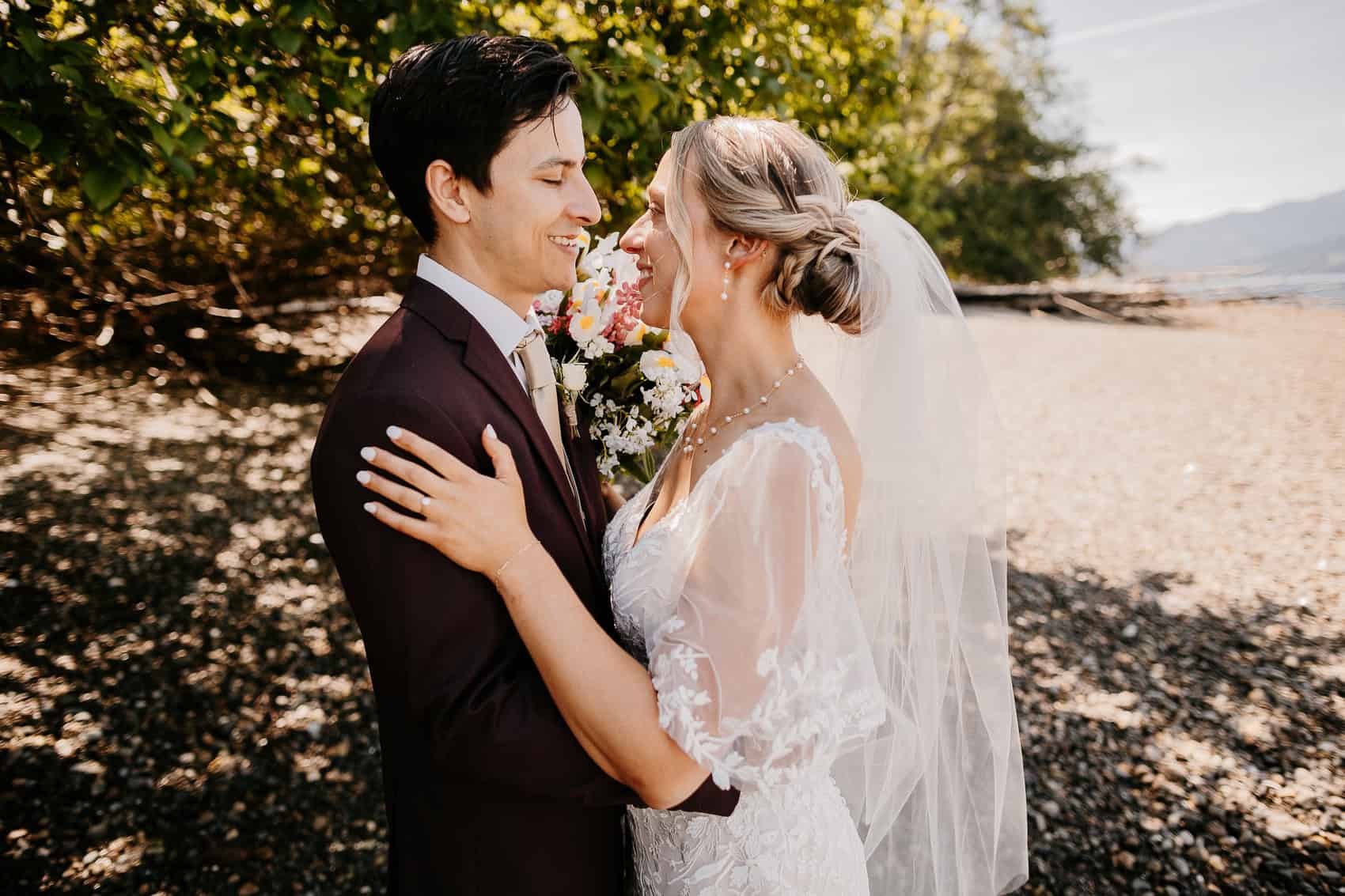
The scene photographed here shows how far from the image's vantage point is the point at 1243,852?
12.0ft

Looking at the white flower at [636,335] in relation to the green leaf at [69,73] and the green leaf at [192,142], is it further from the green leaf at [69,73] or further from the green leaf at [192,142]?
the green leaf at [69,73]

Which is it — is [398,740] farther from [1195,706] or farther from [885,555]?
[1195,706]

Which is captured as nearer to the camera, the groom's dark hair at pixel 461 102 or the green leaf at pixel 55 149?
the groom's dark hair at pixel 461 102

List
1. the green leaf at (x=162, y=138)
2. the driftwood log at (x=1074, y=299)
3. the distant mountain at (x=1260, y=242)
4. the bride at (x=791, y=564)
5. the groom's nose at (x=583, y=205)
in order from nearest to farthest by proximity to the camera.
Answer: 1. the bride at (x=791, y=564)
2. the groom's nose at (x=583, y=205)
3. the green leaf at (x=162, y=138)
4. the driftwood log at (x=1074, y=299)
5. the distant mountain at (x=1260, y=242)

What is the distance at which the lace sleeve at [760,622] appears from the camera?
1617mm

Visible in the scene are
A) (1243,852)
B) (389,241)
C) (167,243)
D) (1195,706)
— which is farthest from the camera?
(167,243)

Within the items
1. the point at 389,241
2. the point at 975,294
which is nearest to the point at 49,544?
the point at 389,241

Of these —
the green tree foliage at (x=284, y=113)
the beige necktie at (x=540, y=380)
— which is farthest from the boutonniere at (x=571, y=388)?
the green tree foliage at (x=284, y=113)

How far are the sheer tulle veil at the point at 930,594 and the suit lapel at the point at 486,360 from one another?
98 centimetres

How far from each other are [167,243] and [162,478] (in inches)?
145

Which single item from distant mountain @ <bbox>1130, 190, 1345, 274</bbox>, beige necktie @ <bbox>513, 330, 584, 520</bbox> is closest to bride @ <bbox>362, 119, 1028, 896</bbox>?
beige necktie @ <bbox>513, 330, 584, 520</bbox>

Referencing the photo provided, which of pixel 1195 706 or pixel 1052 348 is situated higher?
pixel 1052 348

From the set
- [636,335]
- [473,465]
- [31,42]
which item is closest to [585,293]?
[636,335]

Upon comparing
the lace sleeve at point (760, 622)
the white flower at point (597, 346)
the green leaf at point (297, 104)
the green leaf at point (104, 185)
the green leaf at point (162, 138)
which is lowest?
the lace sleeve at point (760, 622)
